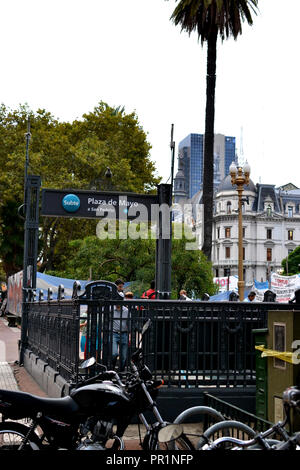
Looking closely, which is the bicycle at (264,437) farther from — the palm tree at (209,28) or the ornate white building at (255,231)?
the ornate white building at (255,231)

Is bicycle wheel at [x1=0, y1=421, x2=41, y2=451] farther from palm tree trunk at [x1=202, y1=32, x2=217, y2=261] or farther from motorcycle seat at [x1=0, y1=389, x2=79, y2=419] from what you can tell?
palm tree trunk at [x1=202, y1=32, x2=217, y2=261]

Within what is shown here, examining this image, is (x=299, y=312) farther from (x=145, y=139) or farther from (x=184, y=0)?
(x=145, y=139)

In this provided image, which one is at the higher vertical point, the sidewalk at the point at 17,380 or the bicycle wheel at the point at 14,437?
the bicycle wheel at the point at 14,437

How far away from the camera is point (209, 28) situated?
2327 centimetres

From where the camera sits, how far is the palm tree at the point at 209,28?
73.0 feet

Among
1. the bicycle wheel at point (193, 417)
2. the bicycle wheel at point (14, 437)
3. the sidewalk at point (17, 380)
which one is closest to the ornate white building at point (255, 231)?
the sidewalk at point (17, 380)

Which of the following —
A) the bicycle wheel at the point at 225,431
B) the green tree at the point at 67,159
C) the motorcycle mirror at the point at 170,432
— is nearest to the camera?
the motorcycle mirror at the point at 170,432

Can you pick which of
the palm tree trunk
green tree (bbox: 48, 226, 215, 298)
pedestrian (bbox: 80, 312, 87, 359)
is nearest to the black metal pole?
pedestrian (bbox: 80, 312, 87, 359)

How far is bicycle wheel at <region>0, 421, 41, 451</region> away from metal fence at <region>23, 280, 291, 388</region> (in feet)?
10.9

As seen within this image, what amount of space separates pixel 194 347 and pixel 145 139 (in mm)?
38201

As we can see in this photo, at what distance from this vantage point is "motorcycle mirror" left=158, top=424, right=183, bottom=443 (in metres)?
4.32

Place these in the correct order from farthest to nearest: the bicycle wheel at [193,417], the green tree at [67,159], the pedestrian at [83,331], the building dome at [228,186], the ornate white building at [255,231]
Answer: the building dome at [228,186] → the ornate white building at [255,231] → the green tree at [67,159] → the pedestrian at [83,331] → the bicycle wheel at [193,417]

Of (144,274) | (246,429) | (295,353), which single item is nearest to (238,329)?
(295,353)

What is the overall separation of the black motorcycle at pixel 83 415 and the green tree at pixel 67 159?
32646mm
